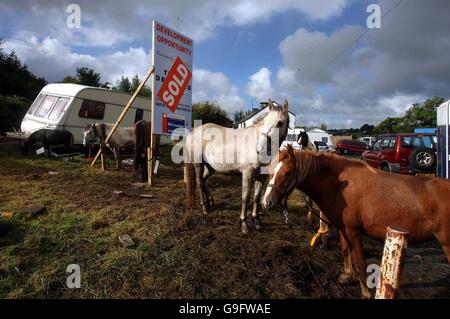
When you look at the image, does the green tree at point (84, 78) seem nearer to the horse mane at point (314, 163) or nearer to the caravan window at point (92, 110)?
the caravan window at point (92, 110)

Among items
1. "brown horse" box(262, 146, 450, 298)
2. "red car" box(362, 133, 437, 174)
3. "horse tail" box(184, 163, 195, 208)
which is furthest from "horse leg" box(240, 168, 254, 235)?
"red car" box(362, 133, 437, 174)

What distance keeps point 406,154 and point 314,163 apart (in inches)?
394

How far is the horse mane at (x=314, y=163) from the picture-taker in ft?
10.1

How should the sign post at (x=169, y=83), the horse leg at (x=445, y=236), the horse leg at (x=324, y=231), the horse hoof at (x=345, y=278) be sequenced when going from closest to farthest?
the horse leg at (x=445, y=236), the horse hoof at (x=345, y=278), the horse leg at (x=324, y=231), the sign post at (x=169, y=83)

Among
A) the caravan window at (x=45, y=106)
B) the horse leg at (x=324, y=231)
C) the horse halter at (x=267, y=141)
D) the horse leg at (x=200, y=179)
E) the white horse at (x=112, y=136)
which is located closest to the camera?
the horse leg at (x=324, y=231)

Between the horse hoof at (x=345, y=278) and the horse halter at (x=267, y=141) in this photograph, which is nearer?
the horse hoof at (x=345, y=278)

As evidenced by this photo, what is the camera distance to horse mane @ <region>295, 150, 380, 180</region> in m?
3.07

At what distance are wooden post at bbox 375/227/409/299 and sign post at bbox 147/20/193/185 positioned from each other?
605 cm

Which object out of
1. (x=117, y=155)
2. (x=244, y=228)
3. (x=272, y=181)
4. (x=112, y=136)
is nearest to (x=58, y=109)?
(x=112, y=136)

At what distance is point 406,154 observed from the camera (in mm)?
10906

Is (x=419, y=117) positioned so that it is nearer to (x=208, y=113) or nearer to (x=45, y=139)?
(x=208, y=113)

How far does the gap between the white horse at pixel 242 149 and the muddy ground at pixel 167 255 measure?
617mm

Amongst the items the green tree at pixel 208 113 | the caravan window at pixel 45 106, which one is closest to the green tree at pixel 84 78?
the green tree at pixel 208 113

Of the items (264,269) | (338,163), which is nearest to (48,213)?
(264,269)
